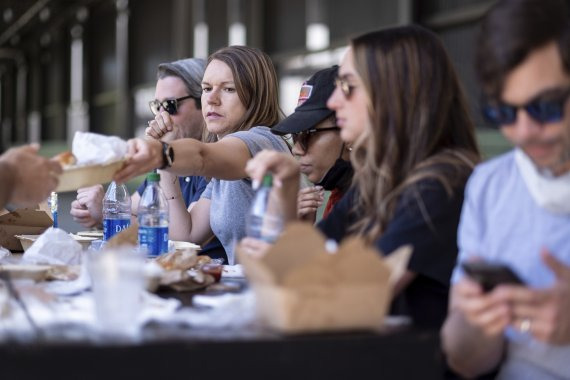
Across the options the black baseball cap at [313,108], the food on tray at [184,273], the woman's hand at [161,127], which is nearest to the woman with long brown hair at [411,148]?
the food on tray at [184,273]

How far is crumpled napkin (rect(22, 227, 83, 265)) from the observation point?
2539 mm

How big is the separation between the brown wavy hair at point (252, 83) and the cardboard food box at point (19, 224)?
832 mm

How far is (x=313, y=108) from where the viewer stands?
10.3 feet

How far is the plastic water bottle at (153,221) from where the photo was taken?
285 centimetres

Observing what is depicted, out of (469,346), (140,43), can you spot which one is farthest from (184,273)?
(140,43)

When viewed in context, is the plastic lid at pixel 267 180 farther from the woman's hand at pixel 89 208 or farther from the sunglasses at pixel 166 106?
the woman's hand at pixel 89 208

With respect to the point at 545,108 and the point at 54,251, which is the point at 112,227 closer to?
the point at 54,251

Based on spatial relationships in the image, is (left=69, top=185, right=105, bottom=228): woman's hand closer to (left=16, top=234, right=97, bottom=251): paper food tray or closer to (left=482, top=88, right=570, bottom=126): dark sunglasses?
(left=16, top=234, right=97, bottom=251): paper food tray

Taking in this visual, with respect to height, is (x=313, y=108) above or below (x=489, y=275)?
above

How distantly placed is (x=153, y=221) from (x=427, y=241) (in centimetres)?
130

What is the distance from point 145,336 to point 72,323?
174 mm

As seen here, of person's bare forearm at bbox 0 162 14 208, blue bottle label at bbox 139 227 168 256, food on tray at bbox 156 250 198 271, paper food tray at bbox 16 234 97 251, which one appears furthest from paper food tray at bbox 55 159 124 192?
paper food tray at bbox 16 234 97 251

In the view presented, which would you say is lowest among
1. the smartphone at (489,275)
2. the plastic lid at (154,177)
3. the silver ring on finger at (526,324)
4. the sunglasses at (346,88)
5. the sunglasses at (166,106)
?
the silver ring on finger at (526,324)

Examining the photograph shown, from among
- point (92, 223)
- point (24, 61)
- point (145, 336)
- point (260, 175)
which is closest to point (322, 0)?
point (92, 223)
